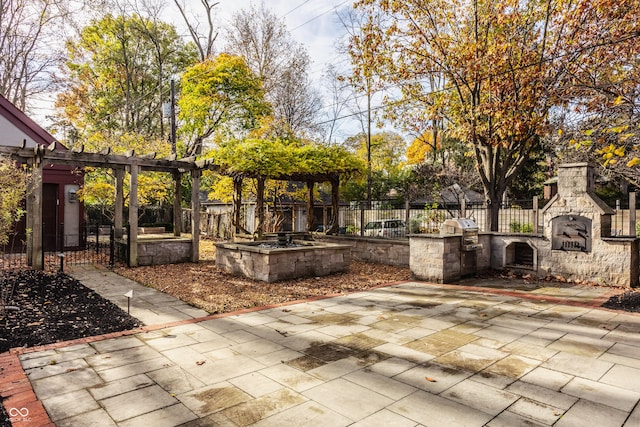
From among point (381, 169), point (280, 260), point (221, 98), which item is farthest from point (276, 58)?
point (280, 260)

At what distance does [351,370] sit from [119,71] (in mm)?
26075

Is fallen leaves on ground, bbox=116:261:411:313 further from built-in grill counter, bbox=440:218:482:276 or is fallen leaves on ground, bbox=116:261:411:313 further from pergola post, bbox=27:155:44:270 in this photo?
pergola post, bbox=27:155:44:270

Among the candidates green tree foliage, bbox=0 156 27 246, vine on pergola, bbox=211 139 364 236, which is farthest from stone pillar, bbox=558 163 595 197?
green tree foliage, bbox=0 156 27 246

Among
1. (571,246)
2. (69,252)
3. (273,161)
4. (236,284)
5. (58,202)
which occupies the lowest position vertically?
(236,284)

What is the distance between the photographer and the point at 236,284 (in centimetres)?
822

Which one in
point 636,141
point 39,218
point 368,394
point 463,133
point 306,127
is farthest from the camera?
point 306,127

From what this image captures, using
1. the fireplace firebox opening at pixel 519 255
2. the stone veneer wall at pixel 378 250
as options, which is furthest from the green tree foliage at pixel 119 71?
the fireplace firebox opening at pixel 519 255

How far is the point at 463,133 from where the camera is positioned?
10453mm

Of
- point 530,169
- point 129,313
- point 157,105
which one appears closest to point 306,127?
point 157,105

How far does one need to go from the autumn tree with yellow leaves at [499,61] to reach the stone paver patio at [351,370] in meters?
5.20

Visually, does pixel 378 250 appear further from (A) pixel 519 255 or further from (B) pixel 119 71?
(B) pixel 119 71

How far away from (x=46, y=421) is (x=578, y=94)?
9732mm

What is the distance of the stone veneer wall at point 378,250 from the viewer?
1095 centimetres

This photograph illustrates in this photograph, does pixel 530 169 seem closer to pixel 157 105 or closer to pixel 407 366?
pixel 407 366
